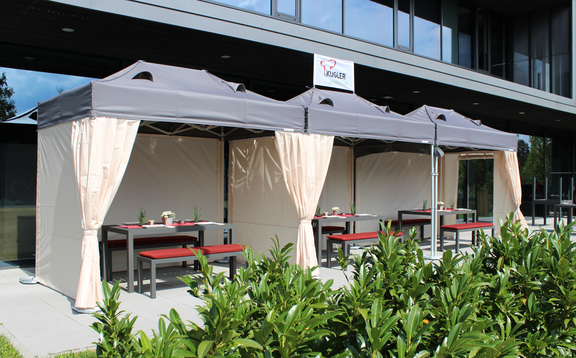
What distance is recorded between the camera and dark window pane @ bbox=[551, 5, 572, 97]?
14.1 meters

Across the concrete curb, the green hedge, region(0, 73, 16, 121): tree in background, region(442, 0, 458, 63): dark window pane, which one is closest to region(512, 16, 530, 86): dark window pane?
region(442, 0, 458, 63): dark window pane

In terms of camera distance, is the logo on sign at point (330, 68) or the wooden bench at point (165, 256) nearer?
the wooden bench at point (165, 256)

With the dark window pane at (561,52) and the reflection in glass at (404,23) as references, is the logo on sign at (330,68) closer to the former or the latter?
the reflection in glass at (404,23)

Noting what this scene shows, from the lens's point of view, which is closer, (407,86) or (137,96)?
(137,96)

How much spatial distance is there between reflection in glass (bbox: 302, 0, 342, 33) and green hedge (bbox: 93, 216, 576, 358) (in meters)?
6.23

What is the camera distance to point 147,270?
24.0ft

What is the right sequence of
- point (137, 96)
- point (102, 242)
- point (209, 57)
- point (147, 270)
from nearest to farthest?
point (137, 96)
point (102, 242)
point (147, 270)
point (209, 57)

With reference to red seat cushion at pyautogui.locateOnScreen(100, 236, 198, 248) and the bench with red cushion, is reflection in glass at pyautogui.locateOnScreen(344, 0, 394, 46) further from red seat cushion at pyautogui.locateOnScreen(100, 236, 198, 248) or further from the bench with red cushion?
red seat cushion at pyautogui.locateOnScreen(100, 236, 198, 248)

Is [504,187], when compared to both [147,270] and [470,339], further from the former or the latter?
[470,339]

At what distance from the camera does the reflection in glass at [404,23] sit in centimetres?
1008

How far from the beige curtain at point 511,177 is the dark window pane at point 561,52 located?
234 inches

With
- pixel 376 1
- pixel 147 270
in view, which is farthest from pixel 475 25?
pixel 147 270

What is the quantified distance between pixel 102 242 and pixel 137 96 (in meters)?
2.35

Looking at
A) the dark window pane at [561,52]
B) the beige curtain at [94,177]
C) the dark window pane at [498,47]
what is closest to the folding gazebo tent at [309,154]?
the beige curtain at [94,177]
